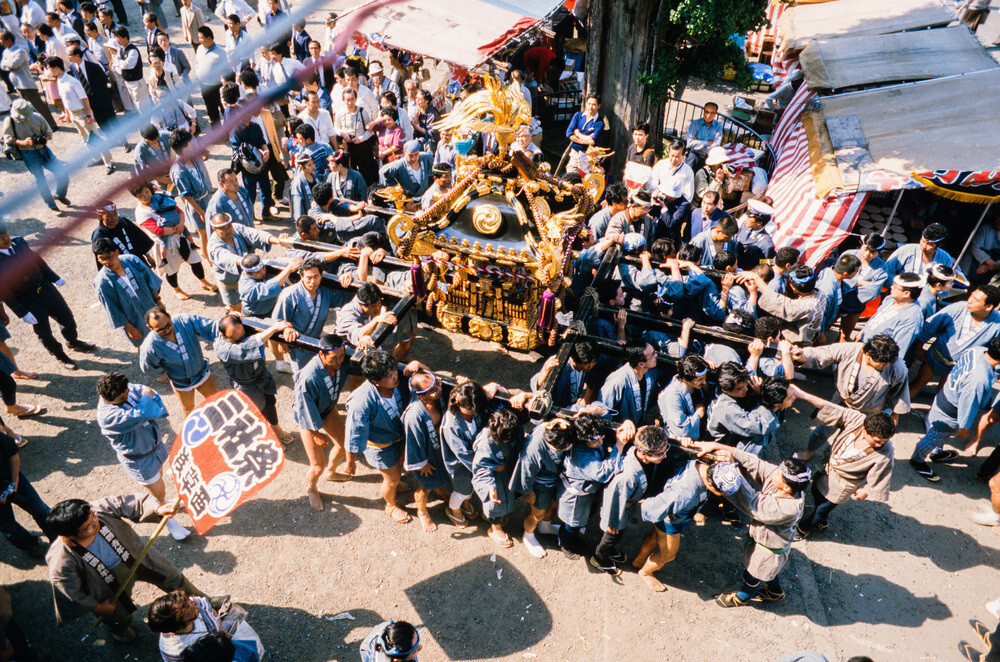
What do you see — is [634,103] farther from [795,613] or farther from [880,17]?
[795,613]

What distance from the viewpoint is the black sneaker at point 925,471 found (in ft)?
20.9

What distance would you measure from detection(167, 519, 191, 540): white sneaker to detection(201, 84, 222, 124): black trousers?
8.88 metres

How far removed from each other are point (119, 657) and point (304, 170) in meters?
5.71

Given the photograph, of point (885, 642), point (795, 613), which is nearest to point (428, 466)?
point (795, 613)

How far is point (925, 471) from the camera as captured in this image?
6383 mm

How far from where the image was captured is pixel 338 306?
6.98 m

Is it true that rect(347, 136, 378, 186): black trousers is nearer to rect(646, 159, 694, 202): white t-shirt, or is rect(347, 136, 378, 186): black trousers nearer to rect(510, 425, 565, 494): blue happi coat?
rect(646, 159, 694, 202): white t-shirt

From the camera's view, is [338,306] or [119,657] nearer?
[119,657]

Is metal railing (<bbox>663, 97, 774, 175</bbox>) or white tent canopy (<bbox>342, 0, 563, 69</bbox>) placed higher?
white tent canopy (<bbox>342, 0, 563, 69</bbox>)

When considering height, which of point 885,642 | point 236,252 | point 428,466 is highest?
point 236,252

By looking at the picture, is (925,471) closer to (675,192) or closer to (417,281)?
(675,192)

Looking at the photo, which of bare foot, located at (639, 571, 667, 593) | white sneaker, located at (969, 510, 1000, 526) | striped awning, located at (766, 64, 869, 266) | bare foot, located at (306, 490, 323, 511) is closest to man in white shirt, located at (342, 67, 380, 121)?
striped awning, located at (766, 64, 869, 266)

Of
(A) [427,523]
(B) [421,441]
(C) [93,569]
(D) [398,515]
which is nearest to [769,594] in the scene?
(A) [427,523]

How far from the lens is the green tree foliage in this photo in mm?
8078
